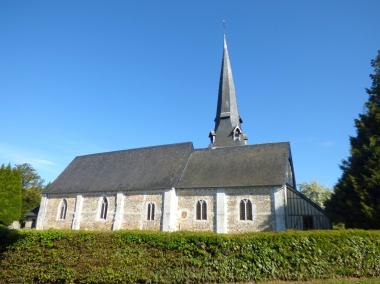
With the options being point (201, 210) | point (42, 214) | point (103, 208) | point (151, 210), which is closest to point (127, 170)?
point (103, 208)

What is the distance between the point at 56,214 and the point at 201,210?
14.9m

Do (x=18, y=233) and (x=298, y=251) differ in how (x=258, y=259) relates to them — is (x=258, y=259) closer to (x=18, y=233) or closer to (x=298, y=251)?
(x=298, y=251)

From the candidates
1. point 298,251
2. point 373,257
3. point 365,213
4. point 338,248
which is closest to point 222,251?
point 298,251

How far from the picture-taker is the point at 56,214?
26766mm

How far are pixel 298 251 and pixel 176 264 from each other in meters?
4.19

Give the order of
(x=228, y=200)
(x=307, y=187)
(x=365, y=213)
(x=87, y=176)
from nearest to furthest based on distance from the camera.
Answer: (x=365, y=213)
(x=228, y=200)
(x=87, y=176)
(x=307, y=187)

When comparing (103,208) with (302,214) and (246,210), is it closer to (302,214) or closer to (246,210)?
(246,210)

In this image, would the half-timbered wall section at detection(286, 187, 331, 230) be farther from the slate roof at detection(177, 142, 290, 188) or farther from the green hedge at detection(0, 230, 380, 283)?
the green hedge at detection(0, 230, 380, 283)

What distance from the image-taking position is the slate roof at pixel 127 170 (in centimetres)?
2370

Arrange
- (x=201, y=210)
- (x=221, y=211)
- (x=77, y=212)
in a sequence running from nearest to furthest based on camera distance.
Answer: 1. (x=221, y=211)
2. (x=201, y=210)
3. (x=77, y=212)

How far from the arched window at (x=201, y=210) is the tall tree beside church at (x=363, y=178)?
8.36 meters

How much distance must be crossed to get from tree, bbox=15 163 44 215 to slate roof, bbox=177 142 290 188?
25.0 m

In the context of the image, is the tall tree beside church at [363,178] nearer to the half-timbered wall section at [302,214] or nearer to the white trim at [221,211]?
the half-timbered wall section at [302,214]

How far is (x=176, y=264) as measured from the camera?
9.64 m
